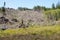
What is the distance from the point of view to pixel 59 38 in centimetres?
1989

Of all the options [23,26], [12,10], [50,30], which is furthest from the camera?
[12,10]

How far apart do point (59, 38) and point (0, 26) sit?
34.5 ft

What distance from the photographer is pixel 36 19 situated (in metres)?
33.7

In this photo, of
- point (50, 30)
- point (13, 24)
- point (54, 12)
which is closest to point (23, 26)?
point (13, 24)

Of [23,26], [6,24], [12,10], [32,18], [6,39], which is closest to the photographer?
[6,39]

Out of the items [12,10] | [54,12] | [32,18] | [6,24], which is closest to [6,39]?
[6,24]

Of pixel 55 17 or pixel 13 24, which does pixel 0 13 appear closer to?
pixel 13 24

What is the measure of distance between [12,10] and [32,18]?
3.96 meters

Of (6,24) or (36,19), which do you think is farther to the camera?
(36,19)

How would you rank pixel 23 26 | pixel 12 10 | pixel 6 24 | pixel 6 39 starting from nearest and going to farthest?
pixel 6 39 → pixel 23 26 → pixel 6 24 → pixel 12 10

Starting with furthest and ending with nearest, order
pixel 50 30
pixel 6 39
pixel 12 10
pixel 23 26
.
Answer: pixel 12 10, pixel 23 26, pixel 50 30, pixel 6 39

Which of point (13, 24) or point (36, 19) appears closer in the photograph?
point (13, 24)

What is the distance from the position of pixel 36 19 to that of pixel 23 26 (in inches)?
222

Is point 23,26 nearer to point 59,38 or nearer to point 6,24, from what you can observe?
point 6,24
